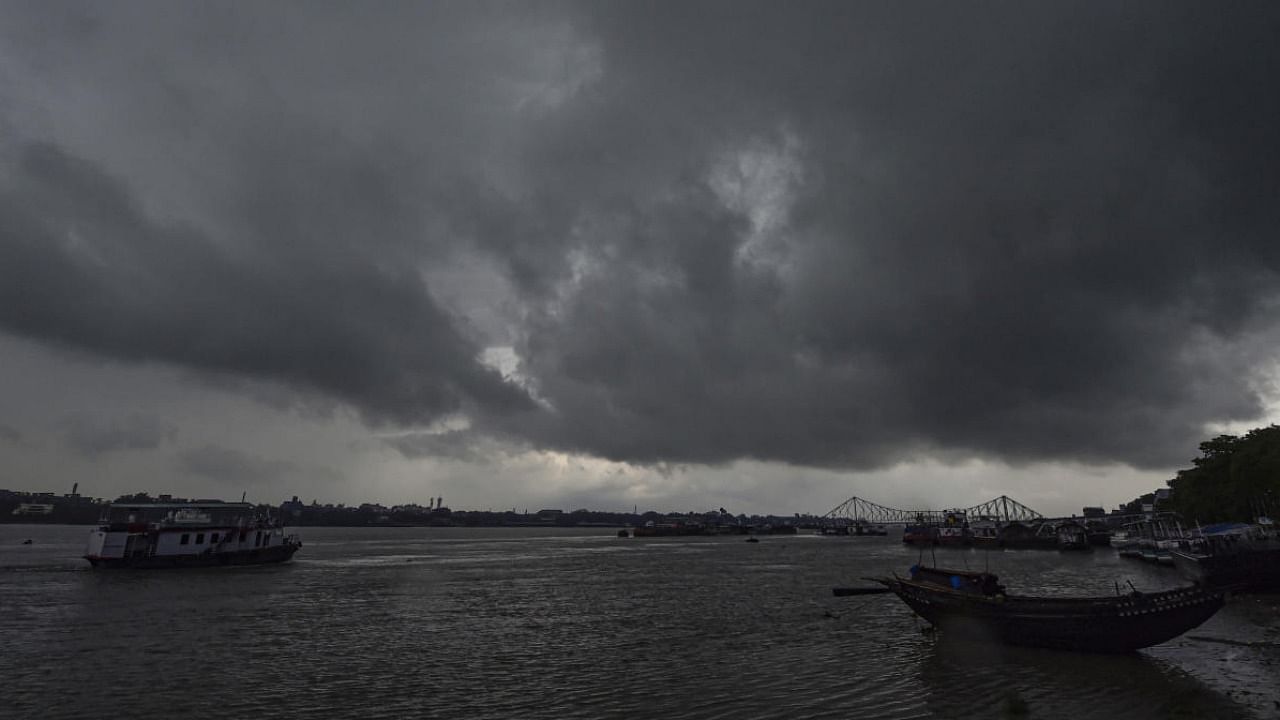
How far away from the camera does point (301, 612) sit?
4506cm

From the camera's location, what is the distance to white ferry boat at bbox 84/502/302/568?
7319 centimetres

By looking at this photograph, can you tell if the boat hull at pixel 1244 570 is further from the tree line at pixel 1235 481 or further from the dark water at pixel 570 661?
the tree line at pixel 1235 481

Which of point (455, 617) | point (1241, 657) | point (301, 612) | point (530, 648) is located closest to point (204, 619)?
point (301, 612)

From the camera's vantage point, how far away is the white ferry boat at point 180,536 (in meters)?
73.2

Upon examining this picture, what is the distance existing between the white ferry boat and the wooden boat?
8737 centimetres

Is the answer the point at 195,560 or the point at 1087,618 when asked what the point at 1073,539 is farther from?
the point at 195,560

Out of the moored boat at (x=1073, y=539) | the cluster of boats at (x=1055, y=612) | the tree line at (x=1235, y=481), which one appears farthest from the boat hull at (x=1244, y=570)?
the moored boat at (x=1073, y=539)

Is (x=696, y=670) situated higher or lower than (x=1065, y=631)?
lower

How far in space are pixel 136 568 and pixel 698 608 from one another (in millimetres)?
74012

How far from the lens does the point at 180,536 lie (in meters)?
75.9

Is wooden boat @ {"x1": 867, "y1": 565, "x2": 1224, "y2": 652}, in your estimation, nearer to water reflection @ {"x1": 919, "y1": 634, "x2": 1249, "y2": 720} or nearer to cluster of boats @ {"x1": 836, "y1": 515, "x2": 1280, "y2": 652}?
cluster of boats @ {"x1": 836, "y1": 515, "x2": 1280, "y2": 652}

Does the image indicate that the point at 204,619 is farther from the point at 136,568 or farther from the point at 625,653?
the point at 136,568

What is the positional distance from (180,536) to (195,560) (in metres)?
3.65

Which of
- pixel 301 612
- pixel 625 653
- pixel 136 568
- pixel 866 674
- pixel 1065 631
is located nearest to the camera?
pixel 866 674
